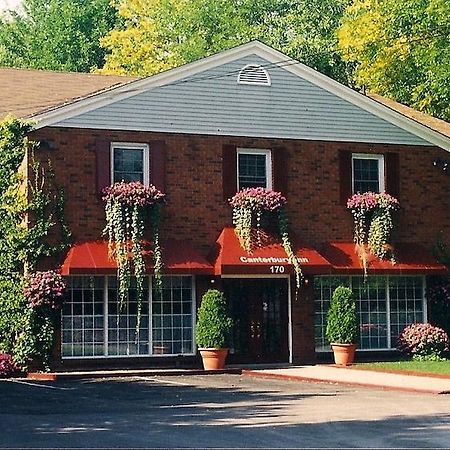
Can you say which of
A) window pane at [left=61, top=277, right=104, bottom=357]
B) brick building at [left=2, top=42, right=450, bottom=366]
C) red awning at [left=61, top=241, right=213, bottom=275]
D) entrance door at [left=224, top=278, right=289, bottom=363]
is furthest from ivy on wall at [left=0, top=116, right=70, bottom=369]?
entrance door at [left=224, top=278, right=289, bottom=363]

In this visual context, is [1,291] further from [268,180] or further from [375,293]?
[375,293]

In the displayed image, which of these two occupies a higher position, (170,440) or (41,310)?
(41,310)

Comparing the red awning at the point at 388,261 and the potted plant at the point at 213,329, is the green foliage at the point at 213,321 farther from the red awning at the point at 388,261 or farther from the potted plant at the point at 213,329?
the red awning at the point at 388,261

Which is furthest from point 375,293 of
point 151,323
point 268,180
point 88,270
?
point 88,270

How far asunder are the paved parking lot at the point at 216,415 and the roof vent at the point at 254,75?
927 centimetres

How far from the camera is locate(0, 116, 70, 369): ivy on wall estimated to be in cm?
2786

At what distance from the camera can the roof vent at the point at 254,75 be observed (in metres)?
30.9

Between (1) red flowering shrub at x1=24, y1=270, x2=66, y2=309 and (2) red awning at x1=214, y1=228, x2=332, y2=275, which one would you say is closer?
(1) red flowering shrub at x1=24, y1=270, x2=66, y2=309

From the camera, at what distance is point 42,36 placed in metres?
59.6

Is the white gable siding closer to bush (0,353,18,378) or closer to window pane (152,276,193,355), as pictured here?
window pane (152,276,193,355)

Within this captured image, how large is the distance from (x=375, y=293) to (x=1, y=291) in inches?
416

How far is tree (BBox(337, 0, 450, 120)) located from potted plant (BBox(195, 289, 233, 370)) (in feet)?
32.3

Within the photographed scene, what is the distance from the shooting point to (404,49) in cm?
3694

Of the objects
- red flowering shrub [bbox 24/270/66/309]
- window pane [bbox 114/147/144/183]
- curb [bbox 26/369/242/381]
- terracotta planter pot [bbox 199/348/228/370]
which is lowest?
curb [bbox 26/369/242/381]
